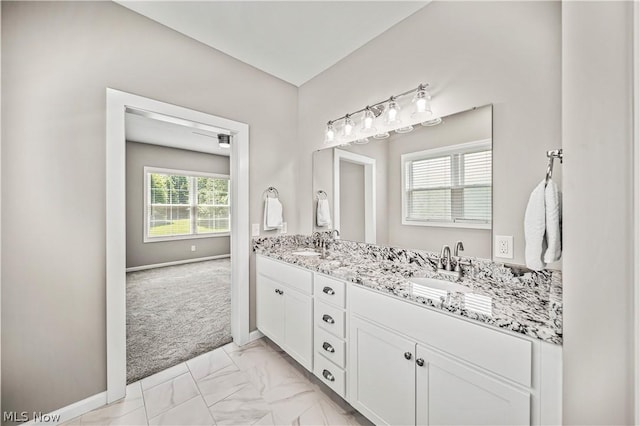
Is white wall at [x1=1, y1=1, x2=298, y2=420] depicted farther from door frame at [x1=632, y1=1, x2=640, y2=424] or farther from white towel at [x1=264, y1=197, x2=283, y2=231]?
door frame at [x1=632, y1=1, x2=640, y2=424]

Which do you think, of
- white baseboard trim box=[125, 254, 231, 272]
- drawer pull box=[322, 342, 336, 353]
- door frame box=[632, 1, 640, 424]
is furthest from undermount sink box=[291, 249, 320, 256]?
white baseboard trim box=[125, 254, 231, 272]

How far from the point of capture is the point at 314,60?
2.33 meters

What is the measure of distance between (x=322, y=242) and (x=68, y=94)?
211 centimetres

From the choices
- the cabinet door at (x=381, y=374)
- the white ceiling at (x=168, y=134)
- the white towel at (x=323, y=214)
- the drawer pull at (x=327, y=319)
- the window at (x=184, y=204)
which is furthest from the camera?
the window at (x=184, y=204)

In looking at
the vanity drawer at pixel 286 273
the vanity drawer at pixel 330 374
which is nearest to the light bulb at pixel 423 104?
the vanity drawer at pixel 286 273

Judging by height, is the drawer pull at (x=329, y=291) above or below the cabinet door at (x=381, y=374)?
above

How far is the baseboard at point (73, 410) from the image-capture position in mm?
1446

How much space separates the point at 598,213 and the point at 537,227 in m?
0.43

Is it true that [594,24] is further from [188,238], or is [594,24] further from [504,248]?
[188,238]

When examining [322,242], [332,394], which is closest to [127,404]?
[332,394]

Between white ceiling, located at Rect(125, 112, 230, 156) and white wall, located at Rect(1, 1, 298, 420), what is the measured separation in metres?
2.01

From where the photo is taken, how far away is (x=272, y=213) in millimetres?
2492

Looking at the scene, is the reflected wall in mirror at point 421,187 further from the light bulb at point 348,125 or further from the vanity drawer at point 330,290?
the vanity drawer at point 330,290

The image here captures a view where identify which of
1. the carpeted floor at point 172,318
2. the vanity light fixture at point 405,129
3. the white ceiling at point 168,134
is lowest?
the carpeted floor at point 172,318
